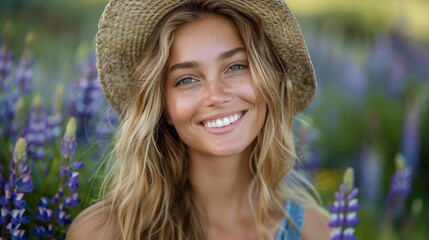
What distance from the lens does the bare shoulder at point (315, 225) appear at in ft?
11.1

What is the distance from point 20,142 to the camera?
8.97 ft

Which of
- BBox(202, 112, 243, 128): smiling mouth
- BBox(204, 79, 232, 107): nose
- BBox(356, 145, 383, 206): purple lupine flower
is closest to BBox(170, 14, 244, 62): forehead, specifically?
BBox(204, 79, 232, 107): nose

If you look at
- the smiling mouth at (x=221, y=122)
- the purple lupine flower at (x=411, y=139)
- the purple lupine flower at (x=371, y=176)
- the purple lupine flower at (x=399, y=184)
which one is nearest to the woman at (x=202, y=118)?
the smiling mouth at (x=221, y=122)

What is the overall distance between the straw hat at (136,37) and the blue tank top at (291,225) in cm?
54

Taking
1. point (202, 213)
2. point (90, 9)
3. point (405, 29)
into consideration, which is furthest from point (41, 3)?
point (202, 213)

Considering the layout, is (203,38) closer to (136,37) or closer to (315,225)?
(136,37)

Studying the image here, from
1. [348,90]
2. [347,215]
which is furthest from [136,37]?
[348,90]

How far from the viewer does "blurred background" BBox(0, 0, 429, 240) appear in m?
3.98

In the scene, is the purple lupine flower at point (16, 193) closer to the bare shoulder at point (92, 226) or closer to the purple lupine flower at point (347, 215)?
the bare shoulder at point (92, 226)

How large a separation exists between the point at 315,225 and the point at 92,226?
2.96 feet

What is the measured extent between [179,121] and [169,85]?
132 mm

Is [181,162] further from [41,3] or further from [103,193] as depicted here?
[41,3]

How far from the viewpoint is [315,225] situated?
3.40 metres

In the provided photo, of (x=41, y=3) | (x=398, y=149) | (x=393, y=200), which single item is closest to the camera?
(x=393, y=200)
